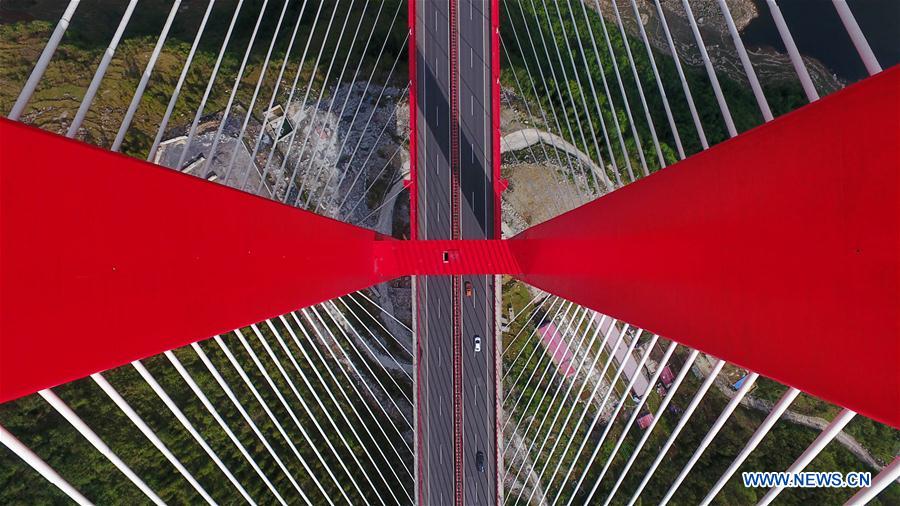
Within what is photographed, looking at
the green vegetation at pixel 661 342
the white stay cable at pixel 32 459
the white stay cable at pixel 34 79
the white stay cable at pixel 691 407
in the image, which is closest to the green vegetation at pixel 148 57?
the green vegetation at pixel 661 342

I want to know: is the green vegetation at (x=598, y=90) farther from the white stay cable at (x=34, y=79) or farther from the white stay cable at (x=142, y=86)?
the white stay cable at (x=34, y=79)

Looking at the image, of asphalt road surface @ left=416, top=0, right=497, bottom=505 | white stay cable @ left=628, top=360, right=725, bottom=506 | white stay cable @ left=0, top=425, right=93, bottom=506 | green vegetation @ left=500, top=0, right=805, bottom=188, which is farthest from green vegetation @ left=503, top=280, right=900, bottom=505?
white stay cable @ left=0, top=425, right=93, bottom=506

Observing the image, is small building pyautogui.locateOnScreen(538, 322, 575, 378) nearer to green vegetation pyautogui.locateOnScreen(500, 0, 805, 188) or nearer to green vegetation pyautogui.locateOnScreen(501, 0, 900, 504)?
green vegetation pyautogui.locateOnScreen(501, 0, 900, 504)

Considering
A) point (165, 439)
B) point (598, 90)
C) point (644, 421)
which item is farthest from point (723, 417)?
point (598, 90)

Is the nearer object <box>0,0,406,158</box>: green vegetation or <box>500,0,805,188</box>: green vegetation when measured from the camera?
<box>0,0,406,158</box>: green vegetation

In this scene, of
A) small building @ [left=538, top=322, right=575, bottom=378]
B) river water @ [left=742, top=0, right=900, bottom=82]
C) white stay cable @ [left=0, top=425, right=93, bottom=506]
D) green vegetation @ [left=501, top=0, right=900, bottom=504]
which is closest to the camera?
white stay cable @ [left=0, top=425, right=93, bottom=506]

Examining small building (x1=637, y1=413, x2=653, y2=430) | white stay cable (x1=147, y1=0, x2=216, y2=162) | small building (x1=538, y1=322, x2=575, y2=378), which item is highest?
white stay cable (x1=147, y1=0, x2=216, y2=162)
